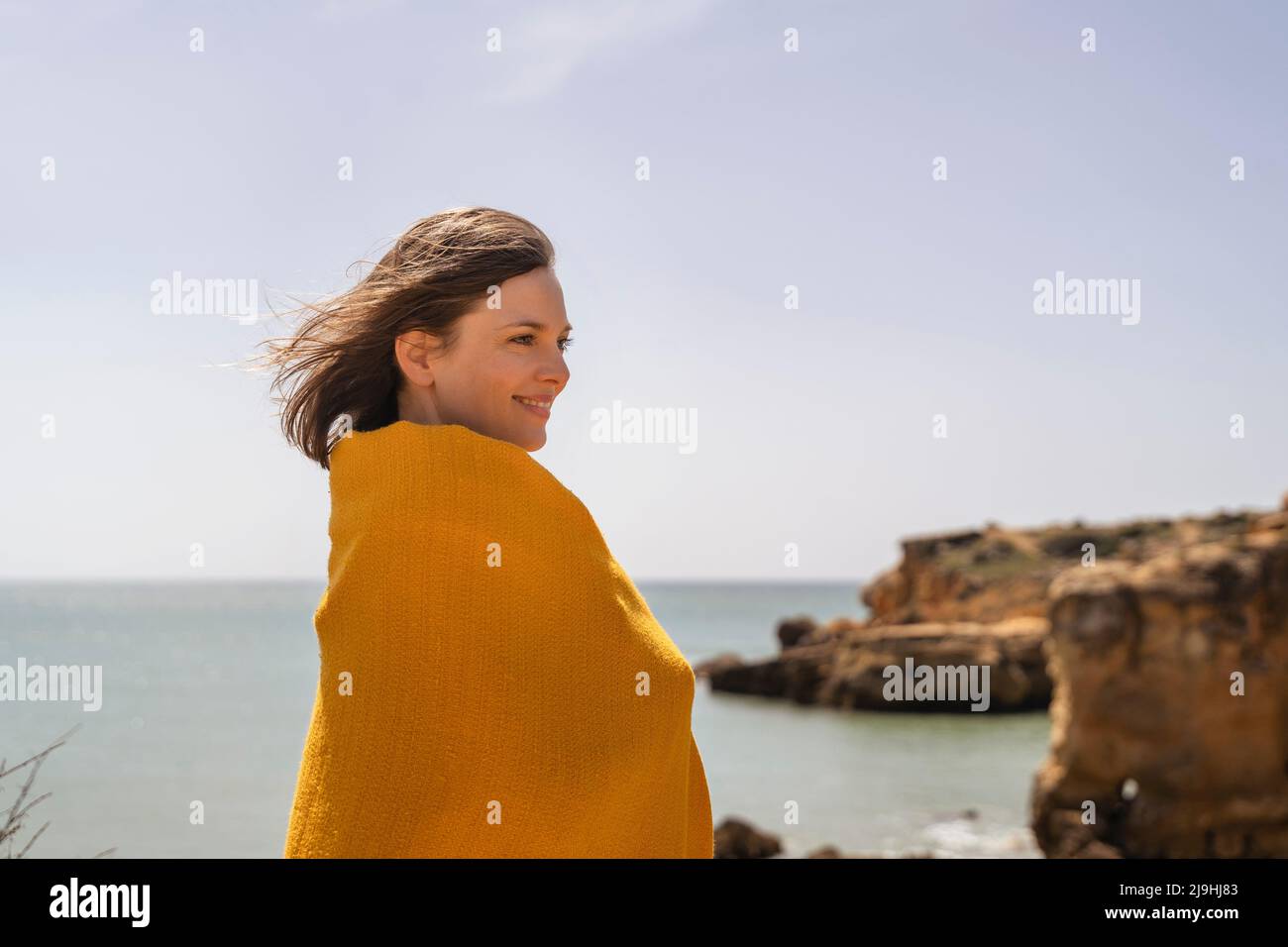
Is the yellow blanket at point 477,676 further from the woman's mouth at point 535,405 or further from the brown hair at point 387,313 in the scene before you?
the brown hair at point 387,313

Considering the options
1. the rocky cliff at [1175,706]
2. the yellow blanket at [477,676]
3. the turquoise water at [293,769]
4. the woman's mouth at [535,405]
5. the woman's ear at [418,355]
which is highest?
the woman's ear at [418,355]

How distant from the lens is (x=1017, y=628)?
4084cm

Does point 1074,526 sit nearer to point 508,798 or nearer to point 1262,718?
point 1262,718

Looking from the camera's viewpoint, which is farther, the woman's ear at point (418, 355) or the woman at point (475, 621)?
the woman's ear at point (418, 355)

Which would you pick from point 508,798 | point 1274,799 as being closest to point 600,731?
point 508,798

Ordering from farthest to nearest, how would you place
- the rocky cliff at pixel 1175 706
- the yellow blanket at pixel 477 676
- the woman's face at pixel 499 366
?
the rocky cliff at pixel 1175 706 → the woman's face at pixel 499 366 → the yellow blanket at pixel 477 676

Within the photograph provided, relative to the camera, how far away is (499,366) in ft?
5.97

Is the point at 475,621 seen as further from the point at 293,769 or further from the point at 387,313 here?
the point at 293,769

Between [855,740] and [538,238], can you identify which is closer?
[538,238]

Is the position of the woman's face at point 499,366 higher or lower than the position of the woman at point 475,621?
higher

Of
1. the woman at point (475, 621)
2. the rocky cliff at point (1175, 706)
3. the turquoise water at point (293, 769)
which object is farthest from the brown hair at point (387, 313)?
the rocky cliff at point (1175, 706)

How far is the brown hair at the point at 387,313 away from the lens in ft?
6.09
